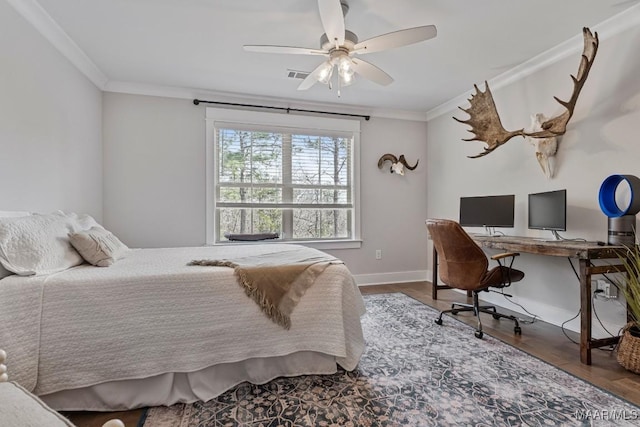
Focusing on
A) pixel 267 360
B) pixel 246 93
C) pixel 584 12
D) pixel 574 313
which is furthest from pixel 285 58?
pixel 574 313

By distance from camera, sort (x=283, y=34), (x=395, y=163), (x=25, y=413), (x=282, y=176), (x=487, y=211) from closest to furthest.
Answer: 1. (x=25, y=413)
2. (x=283, y=34)
3. (x=487, y=211)
4. (x=282, y=176)
5. (x=395, y=163)

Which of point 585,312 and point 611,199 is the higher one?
point 611,199

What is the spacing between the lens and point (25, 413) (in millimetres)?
666

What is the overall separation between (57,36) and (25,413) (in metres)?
2.98

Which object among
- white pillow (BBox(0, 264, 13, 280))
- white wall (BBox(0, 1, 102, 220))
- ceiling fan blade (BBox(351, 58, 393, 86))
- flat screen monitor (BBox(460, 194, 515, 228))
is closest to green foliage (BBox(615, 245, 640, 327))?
flat screen monitor (BBox(460, 194, 515, 228))

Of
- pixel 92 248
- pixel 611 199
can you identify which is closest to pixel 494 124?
pixel 611 199

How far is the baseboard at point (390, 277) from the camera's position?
4.35 m

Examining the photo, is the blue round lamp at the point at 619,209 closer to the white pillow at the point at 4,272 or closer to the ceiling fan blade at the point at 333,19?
the ceiling fan blade at the point at 333,19

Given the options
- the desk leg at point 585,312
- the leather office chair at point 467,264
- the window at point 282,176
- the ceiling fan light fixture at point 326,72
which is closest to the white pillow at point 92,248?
the window at point 282,176

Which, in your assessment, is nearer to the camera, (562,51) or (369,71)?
(369,71)

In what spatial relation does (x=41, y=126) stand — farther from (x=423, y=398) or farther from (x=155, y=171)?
(x=423, y=398)

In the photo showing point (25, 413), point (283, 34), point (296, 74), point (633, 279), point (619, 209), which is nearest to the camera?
point (25, 413)

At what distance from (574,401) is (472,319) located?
1.31m

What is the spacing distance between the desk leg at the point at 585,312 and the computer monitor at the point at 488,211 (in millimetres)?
1033
